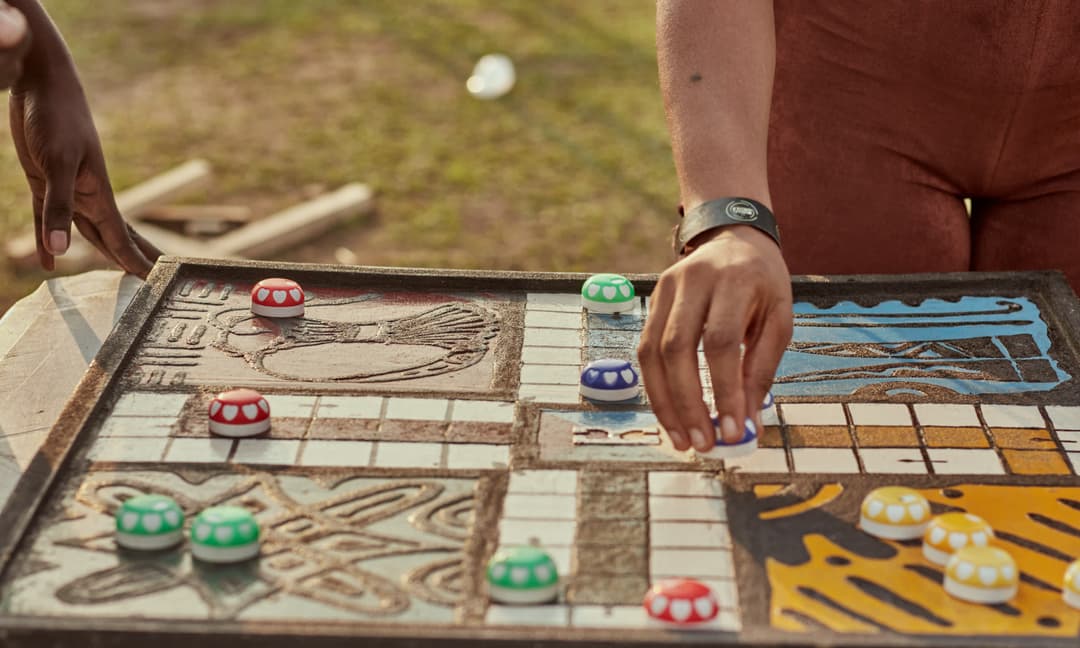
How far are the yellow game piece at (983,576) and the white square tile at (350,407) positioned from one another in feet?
2.07

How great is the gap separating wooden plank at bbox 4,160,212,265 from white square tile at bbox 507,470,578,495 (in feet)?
8.45

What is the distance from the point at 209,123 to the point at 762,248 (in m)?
4.16

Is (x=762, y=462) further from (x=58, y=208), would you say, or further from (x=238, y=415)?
(x=58, y=208)

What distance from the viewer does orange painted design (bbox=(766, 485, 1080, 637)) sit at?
3.74 feet

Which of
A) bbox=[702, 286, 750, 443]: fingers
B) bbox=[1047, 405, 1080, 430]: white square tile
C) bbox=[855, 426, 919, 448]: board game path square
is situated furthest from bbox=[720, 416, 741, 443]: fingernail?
bbox=[1047, 405, 1080, 430]: white square tile

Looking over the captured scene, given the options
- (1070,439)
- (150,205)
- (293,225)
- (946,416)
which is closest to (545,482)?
(946,416)

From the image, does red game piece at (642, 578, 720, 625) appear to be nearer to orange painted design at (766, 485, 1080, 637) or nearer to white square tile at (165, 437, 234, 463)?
orange painted design at (766, 485, 1080, 637)

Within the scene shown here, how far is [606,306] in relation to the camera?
178 centimetres

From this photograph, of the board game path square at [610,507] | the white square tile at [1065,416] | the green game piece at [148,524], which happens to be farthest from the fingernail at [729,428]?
the green game piece at [148,524]

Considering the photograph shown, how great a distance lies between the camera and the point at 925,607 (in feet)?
3.83

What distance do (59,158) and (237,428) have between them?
676mm

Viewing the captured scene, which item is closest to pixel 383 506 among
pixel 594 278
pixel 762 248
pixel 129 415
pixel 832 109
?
pixel 129 415

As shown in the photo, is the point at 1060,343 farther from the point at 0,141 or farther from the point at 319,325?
the point at 0,141

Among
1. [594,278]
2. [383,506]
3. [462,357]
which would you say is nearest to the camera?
[383,506]
